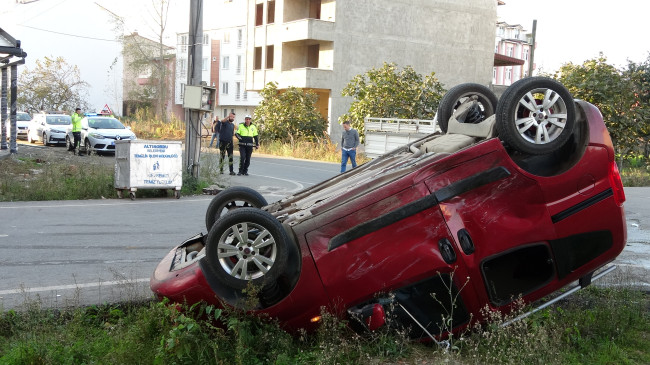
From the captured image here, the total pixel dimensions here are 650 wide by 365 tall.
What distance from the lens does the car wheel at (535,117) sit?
15.5 feet

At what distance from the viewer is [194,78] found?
16.0m

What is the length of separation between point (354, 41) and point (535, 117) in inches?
1555

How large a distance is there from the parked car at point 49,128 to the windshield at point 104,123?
500 cm

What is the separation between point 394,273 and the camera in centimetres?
451

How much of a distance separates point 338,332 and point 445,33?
45641 mm

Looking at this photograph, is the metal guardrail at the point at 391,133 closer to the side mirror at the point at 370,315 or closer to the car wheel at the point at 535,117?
the car wheel at the point at 535,117

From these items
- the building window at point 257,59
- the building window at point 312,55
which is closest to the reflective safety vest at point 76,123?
the building window at point 312,55

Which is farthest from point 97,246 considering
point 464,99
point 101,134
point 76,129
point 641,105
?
point 641,105

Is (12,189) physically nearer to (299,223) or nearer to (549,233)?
(299,223)

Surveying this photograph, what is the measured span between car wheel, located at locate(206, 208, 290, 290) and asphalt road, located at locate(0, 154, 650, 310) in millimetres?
1812

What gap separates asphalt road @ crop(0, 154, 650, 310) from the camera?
21.4 ft

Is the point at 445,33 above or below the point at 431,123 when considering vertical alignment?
above

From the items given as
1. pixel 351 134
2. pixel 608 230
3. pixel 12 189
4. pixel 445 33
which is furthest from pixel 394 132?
pixel 445 33

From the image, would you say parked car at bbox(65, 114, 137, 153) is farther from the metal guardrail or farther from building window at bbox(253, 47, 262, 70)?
building window at bbox(253, 47, 262, 70)
